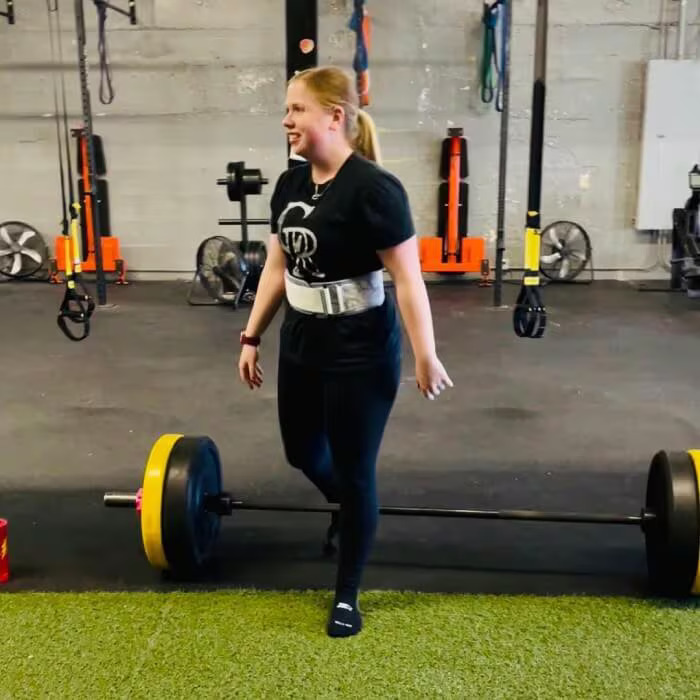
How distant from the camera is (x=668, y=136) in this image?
757 centimetres

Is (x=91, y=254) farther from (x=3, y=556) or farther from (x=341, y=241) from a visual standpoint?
(x=341, y=241)

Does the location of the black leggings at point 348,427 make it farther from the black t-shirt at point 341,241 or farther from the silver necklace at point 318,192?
the silver necklace at point 318,192

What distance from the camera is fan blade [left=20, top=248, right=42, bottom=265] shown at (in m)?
7.75

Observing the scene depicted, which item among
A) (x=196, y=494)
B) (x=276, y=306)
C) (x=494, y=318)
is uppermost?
(x=276, y=306)

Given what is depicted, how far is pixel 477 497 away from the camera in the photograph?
298 cm

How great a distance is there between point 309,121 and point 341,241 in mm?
267

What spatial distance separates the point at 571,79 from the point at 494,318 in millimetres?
2815

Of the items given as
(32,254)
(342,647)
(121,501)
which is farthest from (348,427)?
(32,254)

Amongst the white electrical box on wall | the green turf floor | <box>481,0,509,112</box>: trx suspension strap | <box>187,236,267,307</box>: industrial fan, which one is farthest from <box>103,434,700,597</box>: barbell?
the white electrical box on wall

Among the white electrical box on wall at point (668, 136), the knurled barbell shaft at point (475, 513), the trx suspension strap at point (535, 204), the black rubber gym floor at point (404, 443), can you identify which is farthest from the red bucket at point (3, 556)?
the white electrical box on wall at point (668, 136)

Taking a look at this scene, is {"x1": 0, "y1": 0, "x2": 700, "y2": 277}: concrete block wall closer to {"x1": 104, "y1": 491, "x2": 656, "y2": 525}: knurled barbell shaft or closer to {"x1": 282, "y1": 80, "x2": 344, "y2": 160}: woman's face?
{"x1": 104, "y1": 491, "x2": 656, "y2": 525}: knurled barbell shaft

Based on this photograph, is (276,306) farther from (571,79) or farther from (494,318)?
(571,79)

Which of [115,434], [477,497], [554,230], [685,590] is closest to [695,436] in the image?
[477,497]

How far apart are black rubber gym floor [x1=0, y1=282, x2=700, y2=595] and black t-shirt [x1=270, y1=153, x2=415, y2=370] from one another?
741mm
